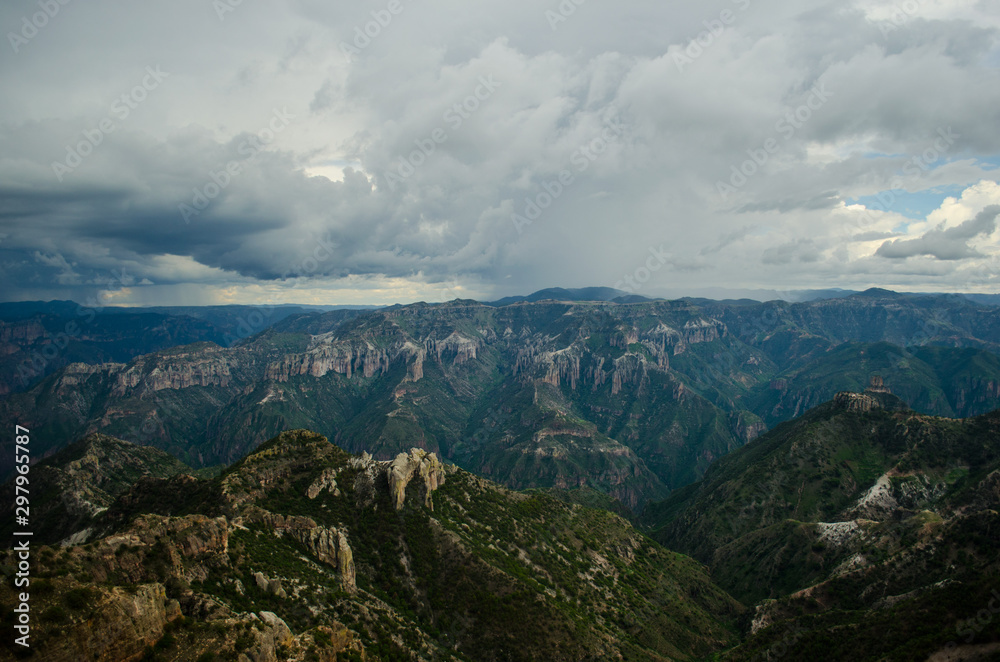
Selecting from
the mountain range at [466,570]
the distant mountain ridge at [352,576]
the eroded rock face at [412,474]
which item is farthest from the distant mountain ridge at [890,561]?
the eroded rock face at [412,474]

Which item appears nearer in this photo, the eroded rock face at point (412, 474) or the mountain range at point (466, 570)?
the mountain range at point (466, 570)

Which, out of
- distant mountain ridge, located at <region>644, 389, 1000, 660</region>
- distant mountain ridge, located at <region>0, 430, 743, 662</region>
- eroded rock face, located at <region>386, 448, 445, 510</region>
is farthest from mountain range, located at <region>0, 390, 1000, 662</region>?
eroded rock face, located at <region>386, 448, 445, 510</region>

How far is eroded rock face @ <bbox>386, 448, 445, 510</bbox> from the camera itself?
121625 millimetres

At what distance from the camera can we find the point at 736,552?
183750 mm

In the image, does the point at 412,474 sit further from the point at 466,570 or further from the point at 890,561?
the point at 890,561

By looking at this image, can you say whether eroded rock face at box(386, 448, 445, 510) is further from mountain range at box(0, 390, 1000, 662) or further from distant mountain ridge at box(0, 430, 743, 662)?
mountain range at box(0, 390, 1000, 662)

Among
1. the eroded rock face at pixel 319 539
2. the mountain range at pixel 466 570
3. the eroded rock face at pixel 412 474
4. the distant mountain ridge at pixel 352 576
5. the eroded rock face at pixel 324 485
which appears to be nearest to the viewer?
the distant mountain ridge at pixel 352 576

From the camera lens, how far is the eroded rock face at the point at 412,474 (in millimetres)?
121625

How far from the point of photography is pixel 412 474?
132375mm

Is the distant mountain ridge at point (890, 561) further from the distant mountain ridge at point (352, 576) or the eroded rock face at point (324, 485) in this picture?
the eroded rock face at point (324, 485)

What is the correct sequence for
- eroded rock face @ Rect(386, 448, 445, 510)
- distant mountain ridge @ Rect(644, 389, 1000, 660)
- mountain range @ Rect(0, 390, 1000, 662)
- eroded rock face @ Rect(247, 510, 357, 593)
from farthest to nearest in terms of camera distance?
eroded rock face @ Rect(386, 448, 445, 510) → eroded rock face @ Rect(247, 510, 357, 593) → distant mountain ridge @ Rect(644, 389, 1000, 660) → mountain range @ Rect(0, 390, 1000, 662)

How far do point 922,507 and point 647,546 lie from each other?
10074 centimetres

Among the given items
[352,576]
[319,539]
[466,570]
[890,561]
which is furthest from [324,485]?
[890,561]

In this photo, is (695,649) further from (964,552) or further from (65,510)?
(65,510)
